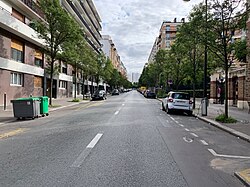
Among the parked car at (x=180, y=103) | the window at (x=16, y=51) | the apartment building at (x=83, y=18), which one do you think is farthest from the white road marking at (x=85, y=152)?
the apartment building at (x=83, y=18)

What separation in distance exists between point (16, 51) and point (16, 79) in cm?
278

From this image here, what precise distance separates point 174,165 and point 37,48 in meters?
31.6

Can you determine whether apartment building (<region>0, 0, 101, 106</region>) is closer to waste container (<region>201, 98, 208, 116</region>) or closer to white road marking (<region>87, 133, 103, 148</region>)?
white road marking (<region>87, 133, 103, 148</region>)

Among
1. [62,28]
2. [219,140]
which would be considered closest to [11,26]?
[62,28]

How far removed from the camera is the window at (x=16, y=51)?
28.4 metres

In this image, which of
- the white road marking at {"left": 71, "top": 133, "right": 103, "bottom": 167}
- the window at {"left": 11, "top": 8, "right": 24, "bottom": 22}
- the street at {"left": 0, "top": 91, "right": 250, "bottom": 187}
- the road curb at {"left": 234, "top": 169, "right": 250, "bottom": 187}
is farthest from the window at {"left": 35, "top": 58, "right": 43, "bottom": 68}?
the road curb at {"left": 234, "top": 169, "right": 250, "bottom": 187}

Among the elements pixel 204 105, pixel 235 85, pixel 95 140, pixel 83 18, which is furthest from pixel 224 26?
pixel 83 18

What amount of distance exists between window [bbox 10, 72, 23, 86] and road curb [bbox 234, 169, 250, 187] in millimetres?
25395

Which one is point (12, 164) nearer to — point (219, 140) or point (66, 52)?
point (219, 140)

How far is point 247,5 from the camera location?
15.7 m

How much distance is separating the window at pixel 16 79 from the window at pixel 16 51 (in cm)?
150

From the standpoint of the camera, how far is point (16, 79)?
95.4ft

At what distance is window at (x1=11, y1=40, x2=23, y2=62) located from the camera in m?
28.4

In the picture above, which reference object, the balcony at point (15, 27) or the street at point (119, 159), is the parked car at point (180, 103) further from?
the balcony at point (15, 27)
